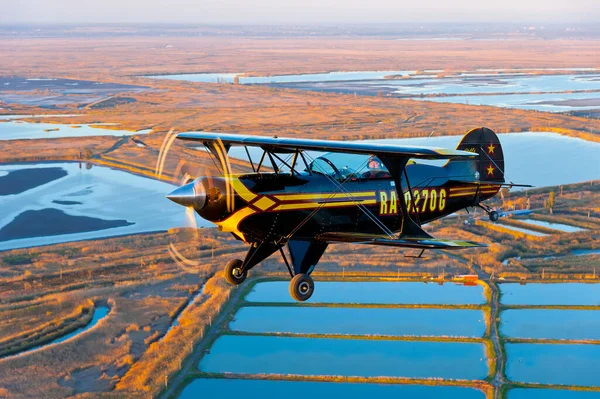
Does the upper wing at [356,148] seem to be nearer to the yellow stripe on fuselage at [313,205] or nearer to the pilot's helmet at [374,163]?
the pilot's helmet at [374,163]

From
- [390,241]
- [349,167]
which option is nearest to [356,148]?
[349,167]

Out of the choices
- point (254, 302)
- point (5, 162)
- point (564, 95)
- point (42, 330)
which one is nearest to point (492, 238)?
point (254, 302)

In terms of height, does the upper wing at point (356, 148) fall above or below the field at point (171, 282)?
above

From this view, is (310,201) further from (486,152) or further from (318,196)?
(486,152)

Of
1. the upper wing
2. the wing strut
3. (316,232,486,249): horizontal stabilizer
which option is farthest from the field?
the wing strut

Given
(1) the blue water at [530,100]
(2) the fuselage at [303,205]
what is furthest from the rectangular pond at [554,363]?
(1) the blue water at [530,100]

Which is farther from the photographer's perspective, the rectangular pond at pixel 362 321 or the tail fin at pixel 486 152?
the rectangular pond at pixel 362 321
